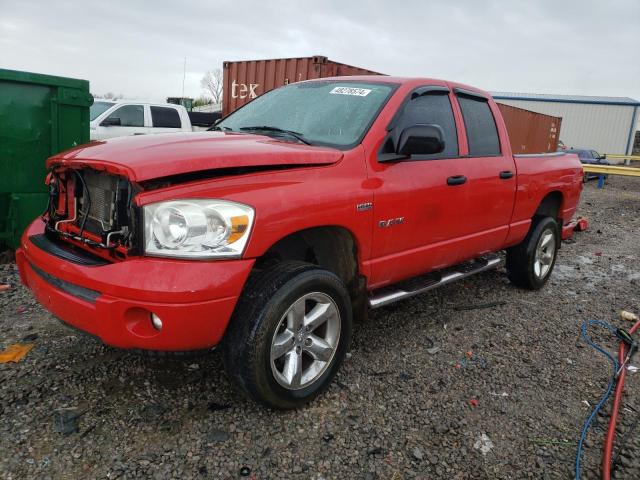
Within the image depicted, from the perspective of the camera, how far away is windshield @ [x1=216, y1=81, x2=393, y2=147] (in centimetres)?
319

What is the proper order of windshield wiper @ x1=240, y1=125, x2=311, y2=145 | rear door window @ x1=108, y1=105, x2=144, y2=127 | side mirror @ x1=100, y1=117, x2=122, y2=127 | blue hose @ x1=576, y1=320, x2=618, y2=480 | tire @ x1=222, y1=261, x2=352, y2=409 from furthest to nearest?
rear door window @ x1=108, y1=105, x2=144, y2=127
side mirror @ x1=100, y1=117, x2=122, y2=127
windshield wiper @ x1=240, y1=125, x2=311, y2=145
blue hose @ x1=576, y1=320, x2=618, y2=480
tire @ x1=222, y1=261, x2=352, y2=409

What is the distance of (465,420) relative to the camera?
2.81 metres

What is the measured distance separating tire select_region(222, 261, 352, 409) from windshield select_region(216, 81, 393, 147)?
0.93 meters

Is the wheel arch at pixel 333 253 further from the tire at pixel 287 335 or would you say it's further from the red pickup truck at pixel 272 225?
the tire at pixel 287 335

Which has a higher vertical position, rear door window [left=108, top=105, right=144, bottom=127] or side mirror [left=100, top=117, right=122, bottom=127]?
rear door window [left=108, top=105, right=144, bottom=127]

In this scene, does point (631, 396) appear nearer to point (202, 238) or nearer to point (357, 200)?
point (357, 200)

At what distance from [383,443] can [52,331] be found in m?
2.41

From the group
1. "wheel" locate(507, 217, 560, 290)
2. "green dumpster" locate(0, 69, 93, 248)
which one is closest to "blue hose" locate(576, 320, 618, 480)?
"wheel" locate(507, 217, 560, 290)

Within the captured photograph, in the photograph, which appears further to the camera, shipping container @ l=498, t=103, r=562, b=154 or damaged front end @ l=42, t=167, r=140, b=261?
shipping container @ l=498, t=103, r=562, b=154

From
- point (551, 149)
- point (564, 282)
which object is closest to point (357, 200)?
point (564, 282)

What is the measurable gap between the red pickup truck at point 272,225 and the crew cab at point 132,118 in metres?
6.92

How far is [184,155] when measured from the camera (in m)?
2.40

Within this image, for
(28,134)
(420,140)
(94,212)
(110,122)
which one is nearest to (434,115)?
(420,140)

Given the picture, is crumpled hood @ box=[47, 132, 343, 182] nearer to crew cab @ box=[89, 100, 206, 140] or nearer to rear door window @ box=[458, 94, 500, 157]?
rear door window @ box=[458, 94, 500, 157]
